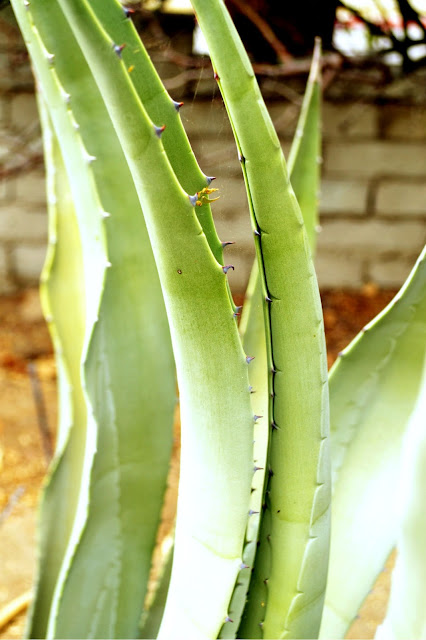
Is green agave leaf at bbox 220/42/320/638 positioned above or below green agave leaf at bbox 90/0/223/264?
below

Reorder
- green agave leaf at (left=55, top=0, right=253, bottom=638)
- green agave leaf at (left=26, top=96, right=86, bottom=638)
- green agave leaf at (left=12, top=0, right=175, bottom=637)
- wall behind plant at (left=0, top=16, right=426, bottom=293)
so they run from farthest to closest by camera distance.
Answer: wall behind plant at (left=0, top=16, right=426, bottom=293) → green agave leaf at (left=26, top=96, right=86, bottom=638) → green agave leaf at (left=12, top=0, right=175, bottom=637) → green agave leaf at (left=55, top=0, right=253, bottom=638)

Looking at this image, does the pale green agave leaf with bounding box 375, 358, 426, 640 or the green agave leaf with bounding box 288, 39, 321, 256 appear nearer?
the pale green agave leaf with bounding box 375, 358, 426, 640

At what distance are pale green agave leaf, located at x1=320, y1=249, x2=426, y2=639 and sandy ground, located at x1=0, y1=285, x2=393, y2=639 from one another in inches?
15.6

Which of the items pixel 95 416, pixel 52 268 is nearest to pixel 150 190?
pixel 95 416

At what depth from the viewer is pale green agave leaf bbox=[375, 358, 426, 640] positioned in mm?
453

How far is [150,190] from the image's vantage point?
0.36 m

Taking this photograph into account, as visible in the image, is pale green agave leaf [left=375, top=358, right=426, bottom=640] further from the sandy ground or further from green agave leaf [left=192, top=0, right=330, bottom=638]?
the sandy ground

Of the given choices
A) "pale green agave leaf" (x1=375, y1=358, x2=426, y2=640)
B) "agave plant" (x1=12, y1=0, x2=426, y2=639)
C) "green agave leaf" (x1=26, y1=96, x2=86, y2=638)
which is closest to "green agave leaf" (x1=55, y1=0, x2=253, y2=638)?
"agave plant" (x1=12, y1=0, x2=426, y2=639)

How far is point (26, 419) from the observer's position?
84.4 inches

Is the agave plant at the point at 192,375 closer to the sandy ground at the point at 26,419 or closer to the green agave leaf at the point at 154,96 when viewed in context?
the green agave leaf at the point at 154,96

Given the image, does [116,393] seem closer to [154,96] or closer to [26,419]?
[154,96]

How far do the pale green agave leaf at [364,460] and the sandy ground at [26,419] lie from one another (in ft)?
1.30

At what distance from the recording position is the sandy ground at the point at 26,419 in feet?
4.43

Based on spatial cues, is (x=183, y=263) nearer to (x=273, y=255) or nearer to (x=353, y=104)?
(x=273, y=255)
